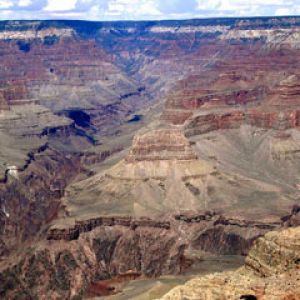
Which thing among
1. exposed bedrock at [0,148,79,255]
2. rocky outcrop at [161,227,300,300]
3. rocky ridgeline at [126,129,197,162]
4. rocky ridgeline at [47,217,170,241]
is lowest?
exposed bedrock at [0,148,79,255]

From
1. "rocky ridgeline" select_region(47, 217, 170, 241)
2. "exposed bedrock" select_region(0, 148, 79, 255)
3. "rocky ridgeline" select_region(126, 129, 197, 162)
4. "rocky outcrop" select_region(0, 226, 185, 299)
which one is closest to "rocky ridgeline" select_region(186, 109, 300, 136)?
"rocky ridgeline" select_region(126, 129, 197, 162)

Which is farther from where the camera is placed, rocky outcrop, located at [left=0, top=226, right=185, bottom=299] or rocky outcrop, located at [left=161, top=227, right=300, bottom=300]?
rocky outcrop, located at [left=0, top=226, right=185, bottom=299]

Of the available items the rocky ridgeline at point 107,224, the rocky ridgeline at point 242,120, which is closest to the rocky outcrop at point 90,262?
the rocky ridgeline at point 107,224

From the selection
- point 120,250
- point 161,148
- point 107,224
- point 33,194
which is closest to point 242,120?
point 161,148

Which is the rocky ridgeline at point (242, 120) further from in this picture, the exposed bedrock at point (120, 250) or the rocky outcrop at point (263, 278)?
the rocky outcrop at point (263, 278)

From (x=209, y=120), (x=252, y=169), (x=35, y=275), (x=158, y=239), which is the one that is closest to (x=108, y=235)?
(x=158, y=239)

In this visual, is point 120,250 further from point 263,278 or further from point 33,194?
point 263,278

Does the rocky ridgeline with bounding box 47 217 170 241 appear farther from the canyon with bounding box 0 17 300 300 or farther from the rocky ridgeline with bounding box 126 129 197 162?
the rocky ridgeline with bounding box 126 129 197 162
